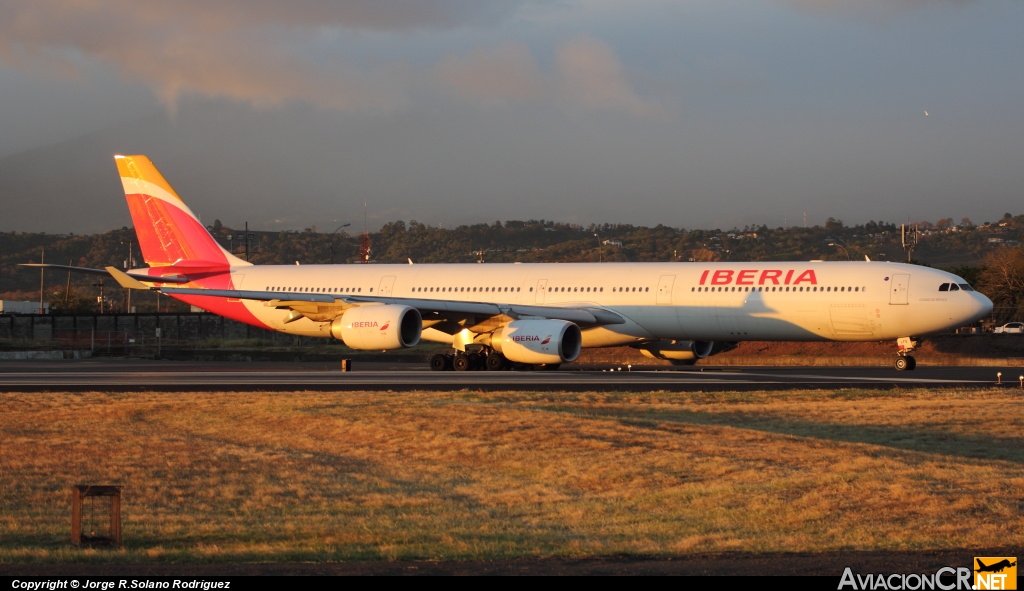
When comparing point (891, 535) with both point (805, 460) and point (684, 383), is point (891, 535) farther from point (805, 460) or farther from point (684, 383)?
point (684, 383)

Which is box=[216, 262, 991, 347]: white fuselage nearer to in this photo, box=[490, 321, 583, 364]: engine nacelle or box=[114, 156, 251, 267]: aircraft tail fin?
box=[490, 321, 583, 364]: engine nacelle

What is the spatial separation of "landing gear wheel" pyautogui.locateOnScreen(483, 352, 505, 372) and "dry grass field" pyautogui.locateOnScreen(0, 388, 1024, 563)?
1397cm

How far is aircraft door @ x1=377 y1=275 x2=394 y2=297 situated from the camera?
38562 millimetres

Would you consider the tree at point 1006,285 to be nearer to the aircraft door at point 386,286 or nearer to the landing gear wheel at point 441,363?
the aircraft door at point 386,286

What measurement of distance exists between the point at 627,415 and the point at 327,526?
9445mm

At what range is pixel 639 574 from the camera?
7379 millimetres

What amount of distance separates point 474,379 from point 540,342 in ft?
9.64

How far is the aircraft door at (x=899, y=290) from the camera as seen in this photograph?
31500 millimetres

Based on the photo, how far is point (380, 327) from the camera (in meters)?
32.3

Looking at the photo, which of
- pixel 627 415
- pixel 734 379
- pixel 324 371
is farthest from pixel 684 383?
pixel 324 371

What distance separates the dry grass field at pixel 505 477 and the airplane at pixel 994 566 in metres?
1.00

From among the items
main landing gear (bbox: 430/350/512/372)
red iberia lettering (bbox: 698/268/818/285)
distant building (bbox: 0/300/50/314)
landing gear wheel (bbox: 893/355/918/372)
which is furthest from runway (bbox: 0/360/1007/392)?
distant building (bbox: 0/300/50/314)

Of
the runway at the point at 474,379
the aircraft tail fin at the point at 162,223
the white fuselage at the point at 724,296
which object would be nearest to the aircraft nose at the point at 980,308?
the white fuselage at the point at 724,296

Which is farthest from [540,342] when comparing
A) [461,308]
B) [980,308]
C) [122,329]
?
[122,329]
